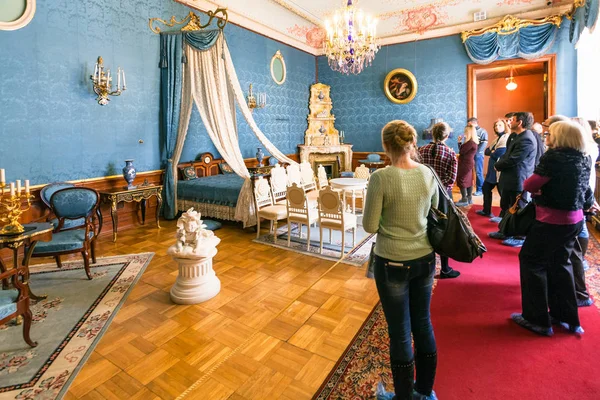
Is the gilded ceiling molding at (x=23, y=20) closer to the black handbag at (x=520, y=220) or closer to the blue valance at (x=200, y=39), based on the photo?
the blue valance at (x=200, y=39)

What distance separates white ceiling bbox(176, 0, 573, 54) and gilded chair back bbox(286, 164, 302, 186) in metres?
3.33

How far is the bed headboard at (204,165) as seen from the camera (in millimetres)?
6352

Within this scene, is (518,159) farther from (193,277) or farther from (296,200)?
(193,277)

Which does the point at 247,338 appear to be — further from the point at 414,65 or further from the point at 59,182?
the point at 414,65

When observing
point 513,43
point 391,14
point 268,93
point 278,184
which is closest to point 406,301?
point 278,184

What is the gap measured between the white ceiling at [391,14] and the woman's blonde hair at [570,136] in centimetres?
621

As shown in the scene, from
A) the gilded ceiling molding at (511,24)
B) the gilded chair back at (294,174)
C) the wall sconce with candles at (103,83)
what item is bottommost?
the gilded chair back at (294,174)

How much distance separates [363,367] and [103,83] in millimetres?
4954

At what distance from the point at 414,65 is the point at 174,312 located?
26.4 feet

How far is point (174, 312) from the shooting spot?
2.93 m

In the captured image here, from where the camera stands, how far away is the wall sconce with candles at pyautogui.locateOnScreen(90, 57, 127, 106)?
4.94 m

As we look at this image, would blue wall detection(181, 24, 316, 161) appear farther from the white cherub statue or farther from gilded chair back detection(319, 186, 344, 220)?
the white cherub statue

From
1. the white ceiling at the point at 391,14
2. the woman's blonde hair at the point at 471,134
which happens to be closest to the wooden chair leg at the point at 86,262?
the white ceiling at the point at 391,14

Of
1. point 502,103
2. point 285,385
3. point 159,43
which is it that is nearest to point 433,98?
point 502,103
